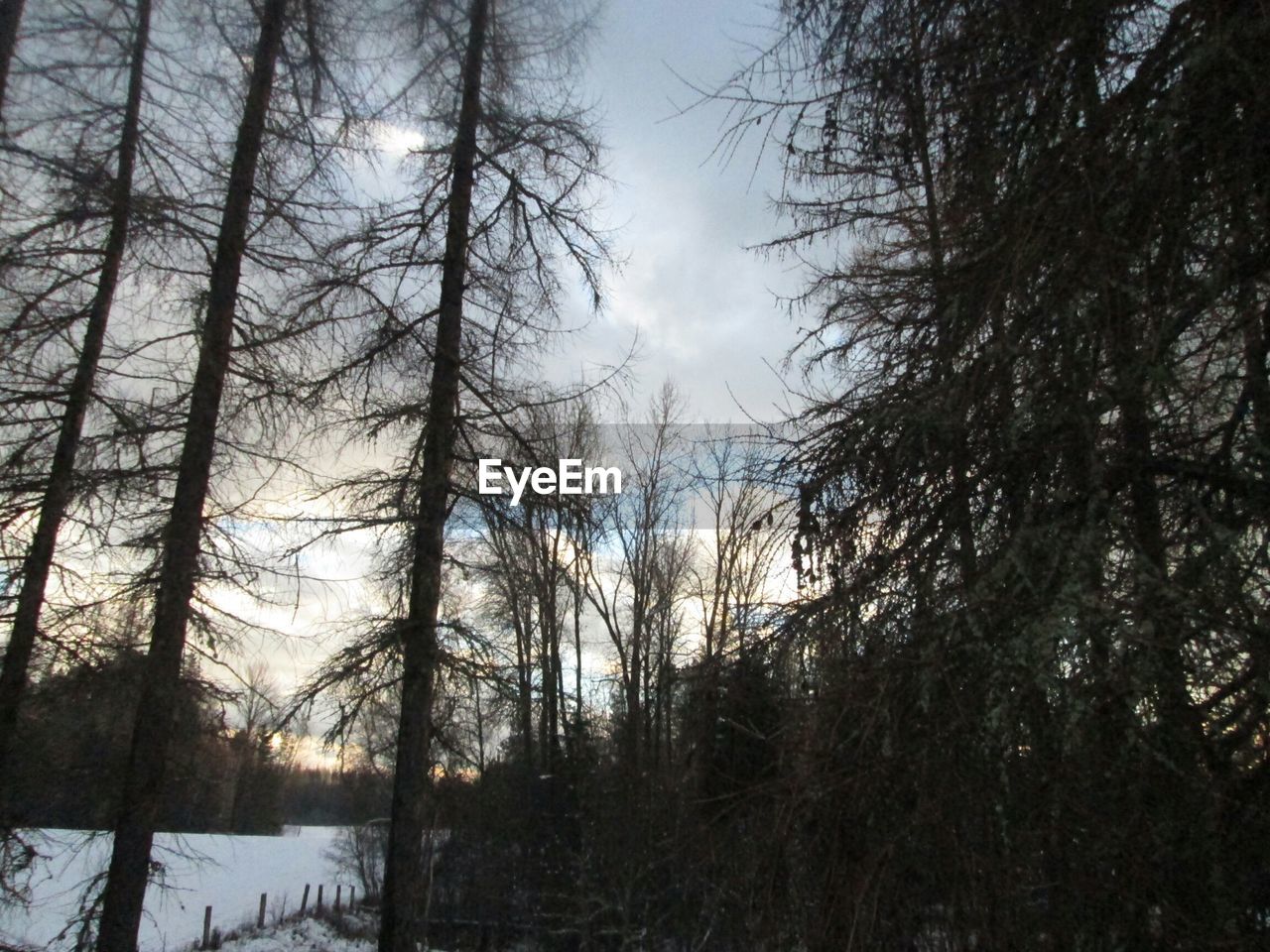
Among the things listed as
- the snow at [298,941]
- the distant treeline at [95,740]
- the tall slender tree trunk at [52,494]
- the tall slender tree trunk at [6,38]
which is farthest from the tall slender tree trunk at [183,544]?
the snow at [298,941]

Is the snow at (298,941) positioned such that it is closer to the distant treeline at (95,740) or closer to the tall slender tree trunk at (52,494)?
the distant treeline at (95,740)

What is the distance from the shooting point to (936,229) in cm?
464

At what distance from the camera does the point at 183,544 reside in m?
8.15

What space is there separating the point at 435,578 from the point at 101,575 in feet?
9.33

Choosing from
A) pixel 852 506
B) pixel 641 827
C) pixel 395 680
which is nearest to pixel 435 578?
pixel 395 680

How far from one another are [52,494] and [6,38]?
12.4 ft

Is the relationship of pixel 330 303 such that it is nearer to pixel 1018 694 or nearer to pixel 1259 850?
pixel 1018 694

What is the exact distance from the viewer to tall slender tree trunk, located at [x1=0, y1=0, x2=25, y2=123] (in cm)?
798

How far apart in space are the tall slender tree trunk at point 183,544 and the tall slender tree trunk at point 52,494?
2.90 ft

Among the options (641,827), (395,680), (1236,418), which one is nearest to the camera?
(1236,418)

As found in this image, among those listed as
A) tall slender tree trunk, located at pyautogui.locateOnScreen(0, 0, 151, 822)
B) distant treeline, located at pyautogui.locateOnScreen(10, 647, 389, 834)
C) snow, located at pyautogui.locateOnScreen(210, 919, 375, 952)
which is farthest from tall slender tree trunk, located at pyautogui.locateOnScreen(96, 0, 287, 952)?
snow, located at pyautogui.locateOnScreen(210, 919, 375, 952)

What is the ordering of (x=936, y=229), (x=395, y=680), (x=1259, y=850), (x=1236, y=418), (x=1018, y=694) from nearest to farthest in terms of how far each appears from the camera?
1. (x=1259, y=850)
2. (x=1018, y=694)
3. (x=1236, y=418)
4. (x=936, y=229)
5. (x=395, y=680)
